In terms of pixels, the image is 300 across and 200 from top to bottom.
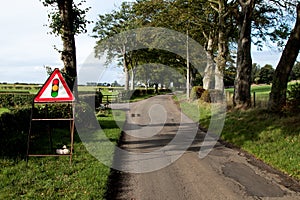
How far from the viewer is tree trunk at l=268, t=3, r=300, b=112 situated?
40.4 ft

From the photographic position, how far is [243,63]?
55.6ft

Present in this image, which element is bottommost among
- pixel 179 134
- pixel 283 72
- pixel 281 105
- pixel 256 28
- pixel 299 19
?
pixel 179 134

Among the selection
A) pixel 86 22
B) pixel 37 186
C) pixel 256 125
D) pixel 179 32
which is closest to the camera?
pixel 37 186

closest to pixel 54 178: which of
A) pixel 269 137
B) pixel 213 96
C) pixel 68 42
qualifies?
pixel 269 137

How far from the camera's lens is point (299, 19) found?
12.4m

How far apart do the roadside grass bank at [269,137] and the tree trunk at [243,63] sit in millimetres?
2895

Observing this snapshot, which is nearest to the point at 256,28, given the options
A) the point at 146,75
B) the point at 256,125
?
the point at 256,125

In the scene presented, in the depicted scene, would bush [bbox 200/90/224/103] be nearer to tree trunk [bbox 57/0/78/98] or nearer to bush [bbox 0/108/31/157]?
tree trunk [bbox 57/0/78/98]

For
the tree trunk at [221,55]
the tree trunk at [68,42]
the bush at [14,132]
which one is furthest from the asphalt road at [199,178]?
the tree trunk at [221,55]

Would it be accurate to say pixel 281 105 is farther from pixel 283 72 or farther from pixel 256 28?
pixel 256 28

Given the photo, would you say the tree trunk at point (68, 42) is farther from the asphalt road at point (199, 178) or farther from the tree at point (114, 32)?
the tree at point (114, 32)

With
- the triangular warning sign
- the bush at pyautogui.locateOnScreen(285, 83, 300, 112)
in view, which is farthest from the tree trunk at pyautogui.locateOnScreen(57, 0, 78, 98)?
the bush at pyautogui.locateOnScreen(285, 83, 300, 112)

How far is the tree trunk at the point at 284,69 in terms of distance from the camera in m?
12.3

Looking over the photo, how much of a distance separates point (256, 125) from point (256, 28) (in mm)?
13714
